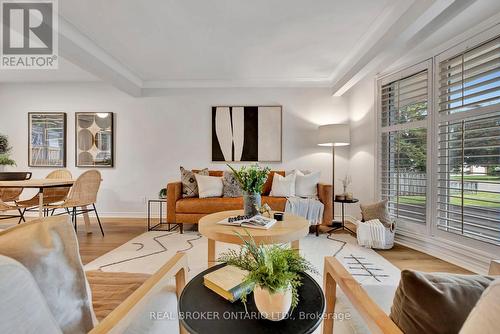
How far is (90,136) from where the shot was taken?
4449 mm

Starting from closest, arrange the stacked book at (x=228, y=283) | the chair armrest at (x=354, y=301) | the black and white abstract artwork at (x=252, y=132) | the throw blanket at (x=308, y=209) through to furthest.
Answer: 1. the chair armrest at (x=354, y=301)
2. the stacked book at (x=228, y=283)
3. the throw blanket at (x=308, y=209)
4. the black and white abstract artwork at (x=252, y=132)

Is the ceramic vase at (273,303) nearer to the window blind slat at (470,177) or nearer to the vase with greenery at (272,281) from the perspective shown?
the vase with greenery at (272,281)

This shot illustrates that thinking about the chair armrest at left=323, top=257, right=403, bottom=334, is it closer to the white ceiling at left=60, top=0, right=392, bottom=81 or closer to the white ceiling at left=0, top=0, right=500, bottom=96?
the white ceiling at left=0, top=0, right=500, bottom=96

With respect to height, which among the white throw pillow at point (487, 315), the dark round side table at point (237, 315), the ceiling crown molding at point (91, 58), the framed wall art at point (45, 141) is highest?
the ceiling crown molding at point (91, 58)

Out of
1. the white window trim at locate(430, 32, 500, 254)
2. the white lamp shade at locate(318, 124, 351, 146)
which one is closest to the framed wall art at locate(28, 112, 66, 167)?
the white lamp shade at locate(318, 124, 351, 146)

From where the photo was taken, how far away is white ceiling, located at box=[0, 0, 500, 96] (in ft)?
7.41

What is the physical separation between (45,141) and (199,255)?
397cm

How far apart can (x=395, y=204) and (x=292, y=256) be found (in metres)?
3.02

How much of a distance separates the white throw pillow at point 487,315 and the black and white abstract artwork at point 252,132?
3970mm

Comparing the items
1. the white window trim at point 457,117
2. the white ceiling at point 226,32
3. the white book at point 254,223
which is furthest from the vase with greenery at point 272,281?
the white window trim at point 457,117

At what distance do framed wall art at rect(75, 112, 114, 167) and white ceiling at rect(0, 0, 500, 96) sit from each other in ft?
2.45

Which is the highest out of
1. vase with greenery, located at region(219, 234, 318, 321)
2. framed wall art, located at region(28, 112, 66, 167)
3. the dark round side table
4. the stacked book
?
framed wall art, located at region(28, 112, 66, 167)

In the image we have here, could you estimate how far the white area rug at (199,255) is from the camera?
2.25 metres

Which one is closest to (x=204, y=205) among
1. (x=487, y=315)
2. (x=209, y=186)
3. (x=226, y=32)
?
(x=209, y=186)
